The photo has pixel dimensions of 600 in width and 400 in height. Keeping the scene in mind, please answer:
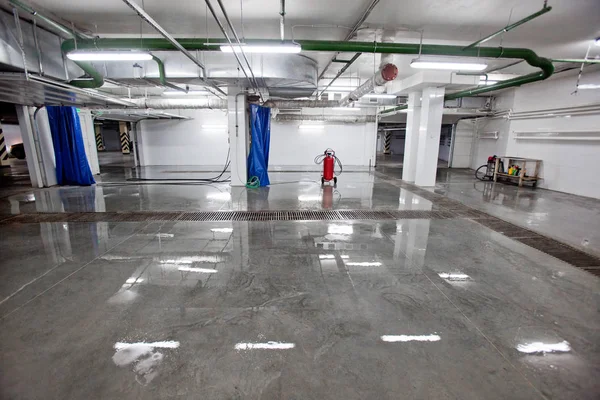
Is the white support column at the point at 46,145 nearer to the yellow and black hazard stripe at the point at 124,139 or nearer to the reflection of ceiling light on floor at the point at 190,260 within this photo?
the reflection of ceiling light on floor at the point at 190,260

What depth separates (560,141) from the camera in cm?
749

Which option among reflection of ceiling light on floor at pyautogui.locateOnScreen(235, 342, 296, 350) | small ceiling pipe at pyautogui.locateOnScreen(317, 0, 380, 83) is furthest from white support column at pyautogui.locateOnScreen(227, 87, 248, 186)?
reflection of ceiling light on floor at pyautogui.locateOnScreen(235, 342, 296, 350)

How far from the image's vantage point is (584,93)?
22.6 feet

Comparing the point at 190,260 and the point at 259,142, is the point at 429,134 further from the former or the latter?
the point at 190,260

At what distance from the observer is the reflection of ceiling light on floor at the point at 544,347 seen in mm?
1764

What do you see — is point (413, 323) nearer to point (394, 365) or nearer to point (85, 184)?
point (394, 365)

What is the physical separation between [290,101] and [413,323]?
28.9ft

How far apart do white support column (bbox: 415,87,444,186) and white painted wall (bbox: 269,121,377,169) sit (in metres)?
5.30

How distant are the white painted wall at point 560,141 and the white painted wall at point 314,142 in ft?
18.3

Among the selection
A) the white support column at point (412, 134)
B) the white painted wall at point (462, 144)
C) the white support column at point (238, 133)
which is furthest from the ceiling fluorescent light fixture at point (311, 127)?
the white painted wall at point (462, 144)

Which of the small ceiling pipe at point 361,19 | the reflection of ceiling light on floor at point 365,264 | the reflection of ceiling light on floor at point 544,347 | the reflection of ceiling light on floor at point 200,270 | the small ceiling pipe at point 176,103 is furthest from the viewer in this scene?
the small ceiling pipe at point 176,103

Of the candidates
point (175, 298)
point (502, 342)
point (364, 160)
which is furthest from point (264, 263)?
point (364, 160)

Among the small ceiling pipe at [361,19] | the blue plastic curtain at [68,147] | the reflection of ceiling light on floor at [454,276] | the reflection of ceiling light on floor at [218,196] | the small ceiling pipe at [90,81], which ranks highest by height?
the small ceiling pipe at [361,19]

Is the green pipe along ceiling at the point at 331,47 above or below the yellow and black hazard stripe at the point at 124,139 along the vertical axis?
above
